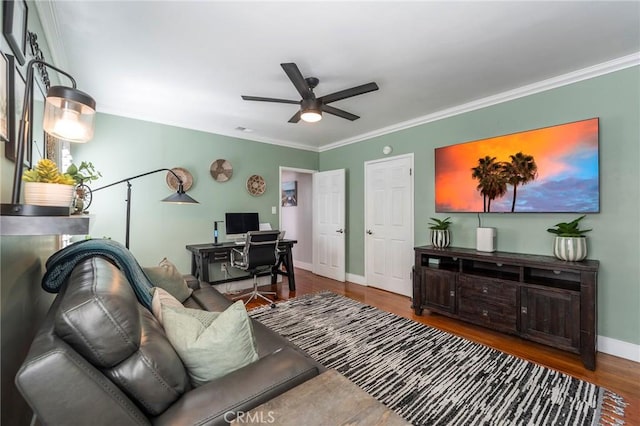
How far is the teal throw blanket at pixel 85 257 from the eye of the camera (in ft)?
4.28

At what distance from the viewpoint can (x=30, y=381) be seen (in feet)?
2.36

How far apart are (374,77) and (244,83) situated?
126 centimetres

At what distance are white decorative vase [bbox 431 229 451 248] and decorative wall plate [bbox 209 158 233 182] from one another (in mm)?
3044

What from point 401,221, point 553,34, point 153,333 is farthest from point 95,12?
point 401,221

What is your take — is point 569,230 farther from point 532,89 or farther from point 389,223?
point 389,223

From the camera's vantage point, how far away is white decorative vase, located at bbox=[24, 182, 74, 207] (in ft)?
3.32

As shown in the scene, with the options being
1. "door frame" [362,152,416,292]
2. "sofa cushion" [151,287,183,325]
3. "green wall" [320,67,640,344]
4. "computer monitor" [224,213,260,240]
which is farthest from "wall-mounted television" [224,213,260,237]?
"green wall" [320,67,640,344]

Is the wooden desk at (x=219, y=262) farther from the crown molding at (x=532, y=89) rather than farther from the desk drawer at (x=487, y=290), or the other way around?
the crown molding at (x=532, y=89)

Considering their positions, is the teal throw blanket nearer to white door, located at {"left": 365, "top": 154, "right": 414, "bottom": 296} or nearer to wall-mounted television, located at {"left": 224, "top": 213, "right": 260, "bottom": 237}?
wall-mounted television, located at {"left": 224, "top": 213, "right": 260, "bottom": 237}

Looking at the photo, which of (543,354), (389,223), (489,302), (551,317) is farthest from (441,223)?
(543,354)

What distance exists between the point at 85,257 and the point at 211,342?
0.88 metres

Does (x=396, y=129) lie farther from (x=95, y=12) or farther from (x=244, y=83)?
(x=95, y=12)

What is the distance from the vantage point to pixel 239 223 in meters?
4.23

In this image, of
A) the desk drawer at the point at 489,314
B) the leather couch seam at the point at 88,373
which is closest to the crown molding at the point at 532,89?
the desk drawer at the point at 489,314
